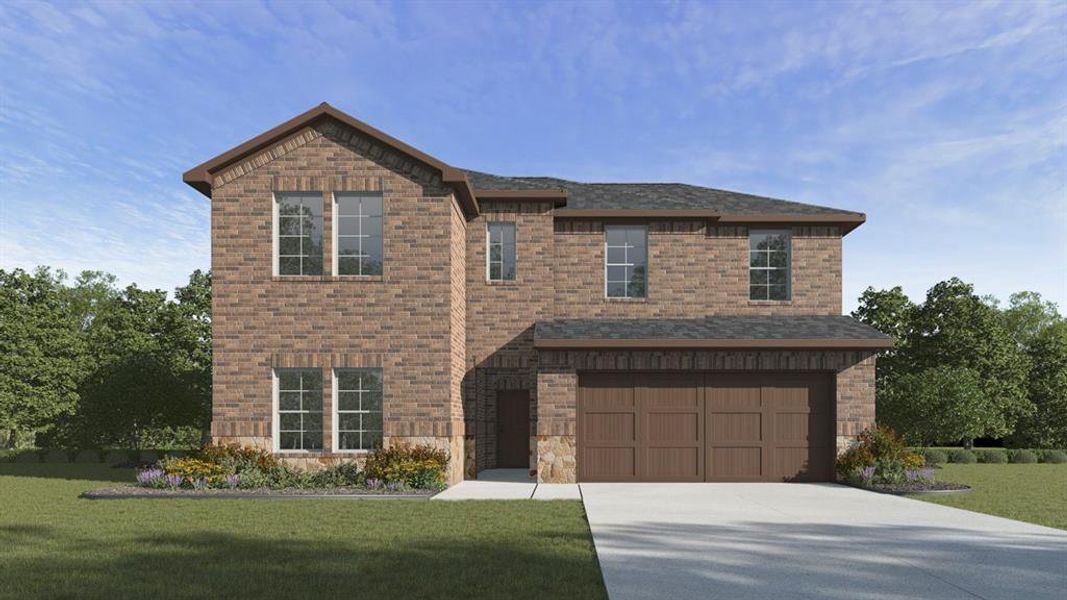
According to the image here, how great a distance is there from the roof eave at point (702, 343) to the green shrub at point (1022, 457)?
19.5 m

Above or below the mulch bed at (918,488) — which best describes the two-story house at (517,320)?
above

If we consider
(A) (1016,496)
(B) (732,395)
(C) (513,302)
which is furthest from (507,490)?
(A) (1016,496)

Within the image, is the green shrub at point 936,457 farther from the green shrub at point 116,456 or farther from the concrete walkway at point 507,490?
the green shrub at point 116,456

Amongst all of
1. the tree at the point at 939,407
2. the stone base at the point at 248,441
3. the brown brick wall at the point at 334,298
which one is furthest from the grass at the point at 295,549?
the tree at the point at 939,407

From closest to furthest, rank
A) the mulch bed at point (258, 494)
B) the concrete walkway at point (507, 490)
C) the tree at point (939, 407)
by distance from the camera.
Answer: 1. the mulch bed at point (258, 494)
2. the concrete walkway at point (507, 490)
3. the tree at point (939, 407)

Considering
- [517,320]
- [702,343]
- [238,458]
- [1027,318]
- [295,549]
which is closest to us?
[295,549]

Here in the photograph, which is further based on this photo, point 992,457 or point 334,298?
point 992,457

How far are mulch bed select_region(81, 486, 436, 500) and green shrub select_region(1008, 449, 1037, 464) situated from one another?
91.4 ft

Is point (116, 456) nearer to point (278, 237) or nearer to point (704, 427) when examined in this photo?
point (278, 237)

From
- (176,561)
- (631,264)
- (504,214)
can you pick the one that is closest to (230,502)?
(176,561)

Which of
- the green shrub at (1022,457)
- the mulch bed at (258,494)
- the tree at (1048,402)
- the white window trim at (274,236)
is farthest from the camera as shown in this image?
the tree at (1048,402)

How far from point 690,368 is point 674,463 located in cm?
225

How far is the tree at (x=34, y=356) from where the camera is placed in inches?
1161

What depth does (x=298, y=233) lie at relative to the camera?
17922mm
